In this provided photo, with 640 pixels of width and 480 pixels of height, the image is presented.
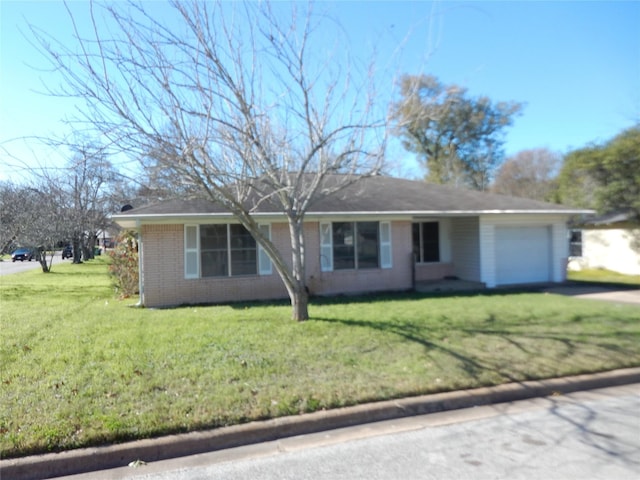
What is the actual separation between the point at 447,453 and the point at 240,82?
6089mm

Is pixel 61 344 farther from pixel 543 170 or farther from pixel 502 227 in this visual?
pixel 543 170

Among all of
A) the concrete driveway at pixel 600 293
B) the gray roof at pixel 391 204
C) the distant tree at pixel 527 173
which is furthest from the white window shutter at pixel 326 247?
the distant tree at pixel 527 173

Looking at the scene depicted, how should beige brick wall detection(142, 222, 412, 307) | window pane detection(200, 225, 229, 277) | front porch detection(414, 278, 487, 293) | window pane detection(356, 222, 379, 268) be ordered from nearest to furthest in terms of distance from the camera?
beige brick wall detection(142, 222, 412, 307)
window pane detection(200, 225, 229, 277)
window pane detection(356, 222, 379, 268)
front porch detection(414, 278, 487, 293)

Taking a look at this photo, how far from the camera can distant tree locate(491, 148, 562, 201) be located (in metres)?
38.8

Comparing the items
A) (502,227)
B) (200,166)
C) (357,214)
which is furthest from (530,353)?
(502,227)

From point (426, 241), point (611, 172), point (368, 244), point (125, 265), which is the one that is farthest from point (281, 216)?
point (611, 172)

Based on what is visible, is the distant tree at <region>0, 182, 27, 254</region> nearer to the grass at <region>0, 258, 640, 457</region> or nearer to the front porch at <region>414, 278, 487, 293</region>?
the grass at <region>0, 258, 640, 457</region>

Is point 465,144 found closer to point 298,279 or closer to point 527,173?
point 527,173

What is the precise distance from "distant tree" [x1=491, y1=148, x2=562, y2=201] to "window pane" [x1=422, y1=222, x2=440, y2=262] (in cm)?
2484

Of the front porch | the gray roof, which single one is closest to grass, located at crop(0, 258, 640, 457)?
the gray roof

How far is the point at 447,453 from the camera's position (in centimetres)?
410

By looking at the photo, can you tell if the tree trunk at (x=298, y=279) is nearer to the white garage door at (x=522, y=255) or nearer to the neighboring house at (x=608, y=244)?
the white garage door at (x=522, y=255)

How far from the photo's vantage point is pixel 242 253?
1255cm

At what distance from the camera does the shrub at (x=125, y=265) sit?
13766 millimetres
